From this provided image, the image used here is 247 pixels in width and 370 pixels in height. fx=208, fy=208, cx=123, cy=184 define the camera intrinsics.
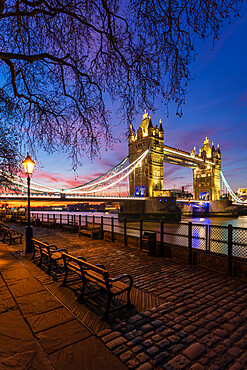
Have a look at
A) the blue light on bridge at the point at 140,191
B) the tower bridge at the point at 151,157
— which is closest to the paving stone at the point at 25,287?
the tower bridge at the point at 151,157

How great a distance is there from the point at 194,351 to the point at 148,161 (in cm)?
5879

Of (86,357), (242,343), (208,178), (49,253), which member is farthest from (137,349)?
(208,178)

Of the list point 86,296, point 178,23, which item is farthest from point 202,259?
point 178,23

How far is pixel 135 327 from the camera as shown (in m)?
2.99

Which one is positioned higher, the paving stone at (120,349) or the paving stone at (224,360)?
the paving stone at (120,349)

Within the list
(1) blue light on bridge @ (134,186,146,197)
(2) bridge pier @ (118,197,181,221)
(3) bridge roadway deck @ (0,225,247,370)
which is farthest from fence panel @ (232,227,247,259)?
(1) blue light on bridge @ (134,186,146,197)

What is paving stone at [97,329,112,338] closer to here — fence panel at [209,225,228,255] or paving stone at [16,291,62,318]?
paving stone at [16,291,62,318]

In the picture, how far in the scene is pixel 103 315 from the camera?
316 centimetres

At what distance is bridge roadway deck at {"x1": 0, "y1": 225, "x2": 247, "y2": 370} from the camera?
92.4 inches

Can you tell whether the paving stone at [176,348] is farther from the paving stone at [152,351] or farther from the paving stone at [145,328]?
the paving stone at [145,328]

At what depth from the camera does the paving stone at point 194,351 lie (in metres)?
2.44

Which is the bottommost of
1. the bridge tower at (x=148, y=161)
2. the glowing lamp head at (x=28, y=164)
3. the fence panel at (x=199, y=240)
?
the fence panel at (x=199, y=240)

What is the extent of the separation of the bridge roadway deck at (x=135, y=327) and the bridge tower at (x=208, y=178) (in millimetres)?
87134

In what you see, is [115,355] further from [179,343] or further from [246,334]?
[246,334]
